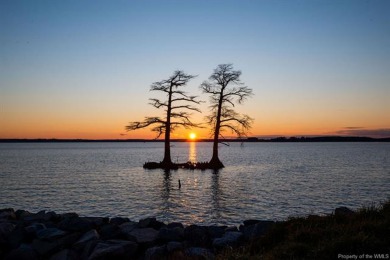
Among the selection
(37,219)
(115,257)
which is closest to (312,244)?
(115,257)

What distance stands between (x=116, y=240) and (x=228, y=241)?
12.0ft

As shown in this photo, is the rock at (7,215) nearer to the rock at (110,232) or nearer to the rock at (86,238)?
the rock at (110,232)

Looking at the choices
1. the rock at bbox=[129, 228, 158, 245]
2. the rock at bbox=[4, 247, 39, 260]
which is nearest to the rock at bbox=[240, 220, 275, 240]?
the rock at bbox=[129, 228, 158, 245]

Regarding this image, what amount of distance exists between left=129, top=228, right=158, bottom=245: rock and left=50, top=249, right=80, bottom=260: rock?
1989mm

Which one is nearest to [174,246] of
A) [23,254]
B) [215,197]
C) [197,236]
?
[197,236]

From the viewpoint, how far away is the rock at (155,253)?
1087 centimetres

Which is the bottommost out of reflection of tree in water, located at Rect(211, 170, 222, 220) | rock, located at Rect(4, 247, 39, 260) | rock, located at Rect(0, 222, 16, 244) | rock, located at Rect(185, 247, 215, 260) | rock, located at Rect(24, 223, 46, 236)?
reflection of tree in water, located at Rect(211, 170, 222, 220)

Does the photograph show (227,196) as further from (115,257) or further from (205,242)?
(115,257)

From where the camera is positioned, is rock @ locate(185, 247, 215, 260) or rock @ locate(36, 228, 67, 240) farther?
rock @ locate(36, 228, 67, 240)

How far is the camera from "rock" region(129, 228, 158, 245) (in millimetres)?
12352

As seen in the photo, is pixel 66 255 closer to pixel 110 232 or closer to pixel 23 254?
pixel 23 254

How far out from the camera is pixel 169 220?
19531 mm

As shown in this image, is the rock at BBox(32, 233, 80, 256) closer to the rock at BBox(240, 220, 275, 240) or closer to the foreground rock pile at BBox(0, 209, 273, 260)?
the foreground rock pile at BBox(0, 209, 273, 260)

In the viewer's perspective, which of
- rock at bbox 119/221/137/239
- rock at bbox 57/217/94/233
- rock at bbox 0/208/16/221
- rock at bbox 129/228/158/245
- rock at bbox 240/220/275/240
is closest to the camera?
rock at bbox 240/220/275/240
